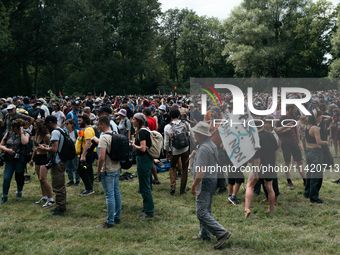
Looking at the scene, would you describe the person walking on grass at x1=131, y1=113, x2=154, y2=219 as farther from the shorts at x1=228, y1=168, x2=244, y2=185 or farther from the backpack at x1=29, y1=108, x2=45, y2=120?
the backpack at x1=29, y1=108, x2=45, y2=120

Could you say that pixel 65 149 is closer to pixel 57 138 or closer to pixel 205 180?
pixel 57 138

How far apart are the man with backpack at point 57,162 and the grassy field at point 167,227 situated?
0.27 meters

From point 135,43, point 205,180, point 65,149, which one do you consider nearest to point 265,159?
point 205,180

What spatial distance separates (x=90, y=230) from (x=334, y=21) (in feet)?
153

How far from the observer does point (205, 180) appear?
4766 millimetres

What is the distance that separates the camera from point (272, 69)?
148 feet

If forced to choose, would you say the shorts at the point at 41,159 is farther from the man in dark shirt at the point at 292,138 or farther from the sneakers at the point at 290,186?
the sneakers at the point at 290,186

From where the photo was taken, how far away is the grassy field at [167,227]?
15.8ft

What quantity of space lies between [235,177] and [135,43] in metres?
46.2

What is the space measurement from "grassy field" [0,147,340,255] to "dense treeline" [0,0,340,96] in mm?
26028

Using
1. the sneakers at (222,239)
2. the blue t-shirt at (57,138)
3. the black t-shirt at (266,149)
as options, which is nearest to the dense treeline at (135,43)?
the blue t-shirt at (57,138)

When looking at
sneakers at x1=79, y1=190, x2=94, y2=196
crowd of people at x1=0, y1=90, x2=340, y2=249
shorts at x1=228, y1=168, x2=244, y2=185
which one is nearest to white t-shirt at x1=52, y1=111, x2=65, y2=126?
crowd of people at x1=0, y1=90, x2=340, y2=249

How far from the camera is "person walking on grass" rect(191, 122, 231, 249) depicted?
4.61 metres

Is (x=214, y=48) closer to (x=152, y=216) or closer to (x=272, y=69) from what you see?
(x=272, y=69)
